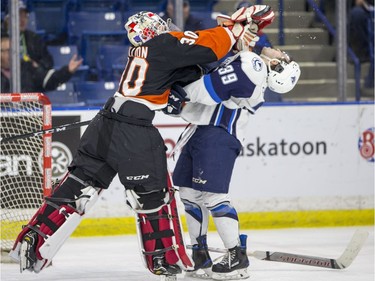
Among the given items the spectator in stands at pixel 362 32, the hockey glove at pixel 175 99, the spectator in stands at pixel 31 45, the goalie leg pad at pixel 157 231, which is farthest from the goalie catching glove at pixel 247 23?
the spectator in stands at pixel 362 32

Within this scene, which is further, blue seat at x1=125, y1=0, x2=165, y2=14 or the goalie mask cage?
blue seat at x1=125, y1=0, x2=165, y2=14

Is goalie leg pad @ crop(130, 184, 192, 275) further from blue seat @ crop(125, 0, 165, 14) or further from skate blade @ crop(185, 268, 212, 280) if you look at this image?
blue seat @ crop(125, 0, 165, 14)

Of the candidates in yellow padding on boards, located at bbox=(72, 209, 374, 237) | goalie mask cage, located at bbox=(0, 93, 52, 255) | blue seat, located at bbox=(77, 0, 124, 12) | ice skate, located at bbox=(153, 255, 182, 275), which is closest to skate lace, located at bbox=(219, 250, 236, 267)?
ice skate, located at bbox=(153, 255, 182, 275)

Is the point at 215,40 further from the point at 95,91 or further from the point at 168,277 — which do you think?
the point at 95,91

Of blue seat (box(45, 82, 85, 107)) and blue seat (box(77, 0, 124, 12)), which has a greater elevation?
blue seat (box(77, 0, 124, 12))

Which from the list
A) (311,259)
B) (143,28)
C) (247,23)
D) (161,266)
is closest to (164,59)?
(143,28)

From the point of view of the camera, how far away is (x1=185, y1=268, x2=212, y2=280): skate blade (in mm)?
5070

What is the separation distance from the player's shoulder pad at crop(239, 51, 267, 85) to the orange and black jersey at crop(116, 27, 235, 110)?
0.14 m

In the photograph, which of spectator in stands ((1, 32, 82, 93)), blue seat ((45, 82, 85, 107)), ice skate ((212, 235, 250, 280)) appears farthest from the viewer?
blue seat ((45, 82, 85, 107))

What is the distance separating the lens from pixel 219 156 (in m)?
4.90

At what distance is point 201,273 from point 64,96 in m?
1.98

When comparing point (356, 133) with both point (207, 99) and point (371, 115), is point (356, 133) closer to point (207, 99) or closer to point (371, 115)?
point (371, 115)

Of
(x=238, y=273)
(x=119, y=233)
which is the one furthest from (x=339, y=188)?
(x=238, y=273)

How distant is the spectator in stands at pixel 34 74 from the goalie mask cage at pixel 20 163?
0.35 m
